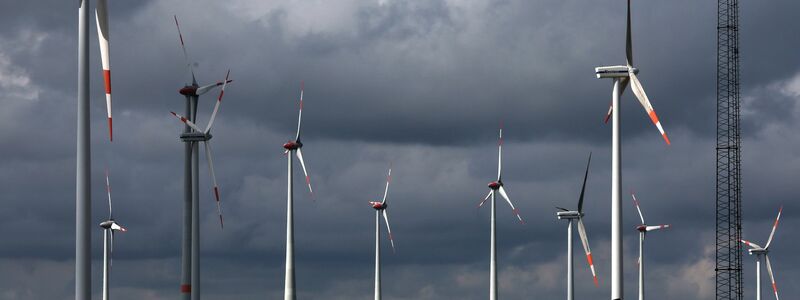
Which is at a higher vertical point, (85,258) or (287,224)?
(287,224)

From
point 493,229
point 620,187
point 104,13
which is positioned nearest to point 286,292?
point 493,229

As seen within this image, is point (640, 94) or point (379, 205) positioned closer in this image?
point (640, 94)

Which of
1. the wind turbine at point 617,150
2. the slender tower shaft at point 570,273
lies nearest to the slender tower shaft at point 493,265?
the slender tower shaft at point 570,273

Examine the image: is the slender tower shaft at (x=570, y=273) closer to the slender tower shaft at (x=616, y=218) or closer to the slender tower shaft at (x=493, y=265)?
the slender tower shaft at (x=493, y=265)

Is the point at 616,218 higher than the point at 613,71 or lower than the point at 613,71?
lower

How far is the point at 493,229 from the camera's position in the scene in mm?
166375

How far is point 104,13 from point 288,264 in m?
78.9

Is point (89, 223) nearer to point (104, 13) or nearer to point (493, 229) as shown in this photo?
point (104, 13)

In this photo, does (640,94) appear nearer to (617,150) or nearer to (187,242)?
(617,150)

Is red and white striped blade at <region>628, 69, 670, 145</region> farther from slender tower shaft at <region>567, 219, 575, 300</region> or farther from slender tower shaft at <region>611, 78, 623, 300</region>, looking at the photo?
slender tower shaft at <region>567, 219, 575, 300</region>

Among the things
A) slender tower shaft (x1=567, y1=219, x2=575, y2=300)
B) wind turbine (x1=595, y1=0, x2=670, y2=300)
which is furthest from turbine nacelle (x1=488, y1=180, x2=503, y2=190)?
wind turbine (x1=595, y1=0, x2=670, y2=300)

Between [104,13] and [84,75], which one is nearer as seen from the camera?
[84,75]

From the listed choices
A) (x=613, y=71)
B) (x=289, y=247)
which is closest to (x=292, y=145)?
(x=289, y=247)

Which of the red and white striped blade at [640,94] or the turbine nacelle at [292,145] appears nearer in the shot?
the red and white striped blade at [640,94]
